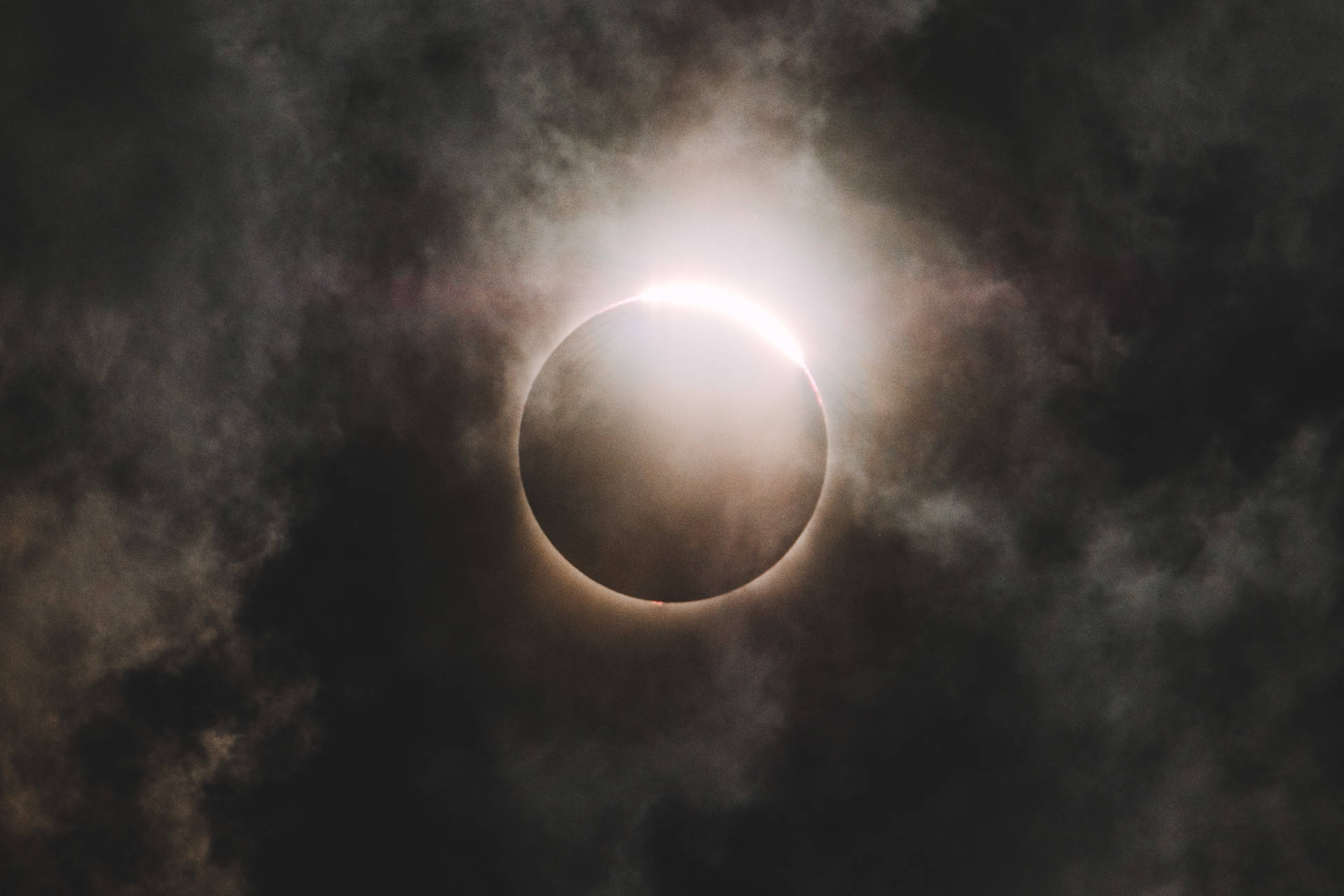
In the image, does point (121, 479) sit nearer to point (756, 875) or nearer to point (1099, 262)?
point (756, 875)

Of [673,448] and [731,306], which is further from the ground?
[731,306]

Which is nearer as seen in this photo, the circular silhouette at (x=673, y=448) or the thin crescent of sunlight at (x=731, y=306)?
the circular silhouette at (x=673, y=448)

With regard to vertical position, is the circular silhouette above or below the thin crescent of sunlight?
below

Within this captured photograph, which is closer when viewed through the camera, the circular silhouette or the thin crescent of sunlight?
the circular silhouette

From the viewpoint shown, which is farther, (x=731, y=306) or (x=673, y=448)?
(x=731, y=306)
